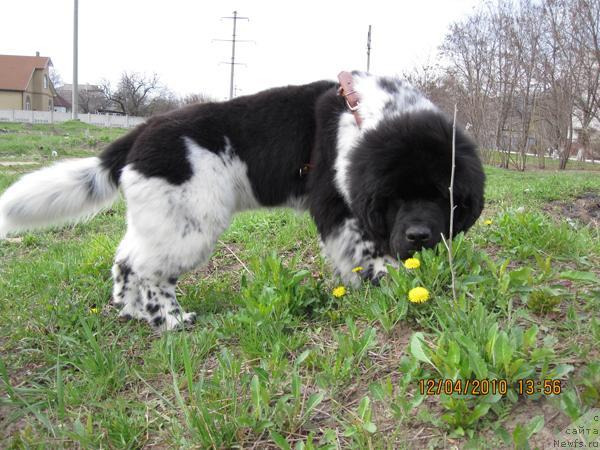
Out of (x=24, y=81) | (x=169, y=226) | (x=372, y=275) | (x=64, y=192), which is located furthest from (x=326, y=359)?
(x=24, y=81)

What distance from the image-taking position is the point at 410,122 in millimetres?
2920

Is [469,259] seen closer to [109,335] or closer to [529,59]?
[109,335]

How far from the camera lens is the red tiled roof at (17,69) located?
2222 inches

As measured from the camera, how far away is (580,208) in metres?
6.27

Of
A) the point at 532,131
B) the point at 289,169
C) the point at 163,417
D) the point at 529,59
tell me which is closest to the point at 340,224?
the point at 289,169

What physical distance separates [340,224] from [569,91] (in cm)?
1757

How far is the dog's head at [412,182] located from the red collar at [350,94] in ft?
1.08

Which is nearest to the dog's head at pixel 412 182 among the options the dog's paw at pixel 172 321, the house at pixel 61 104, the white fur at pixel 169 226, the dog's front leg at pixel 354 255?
the dog's front leg at pixel 354 255

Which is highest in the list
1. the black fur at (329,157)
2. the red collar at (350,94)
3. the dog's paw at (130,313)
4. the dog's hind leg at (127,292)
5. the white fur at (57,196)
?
the red collar at (350,94)

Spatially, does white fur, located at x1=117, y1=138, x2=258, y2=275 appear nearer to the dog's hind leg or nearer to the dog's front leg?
the dog's hind leg

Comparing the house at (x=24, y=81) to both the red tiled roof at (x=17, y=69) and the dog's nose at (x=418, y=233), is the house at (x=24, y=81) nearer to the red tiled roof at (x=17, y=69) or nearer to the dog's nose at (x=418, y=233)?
the red tiled roof at (x=17, y=69)

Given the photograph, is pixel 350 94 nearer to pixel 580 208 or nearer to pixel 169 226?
pixel 169 226

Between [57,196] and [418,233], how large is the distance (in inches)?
89.7

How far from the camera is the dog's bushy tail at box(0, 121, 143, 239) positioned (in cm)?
309
